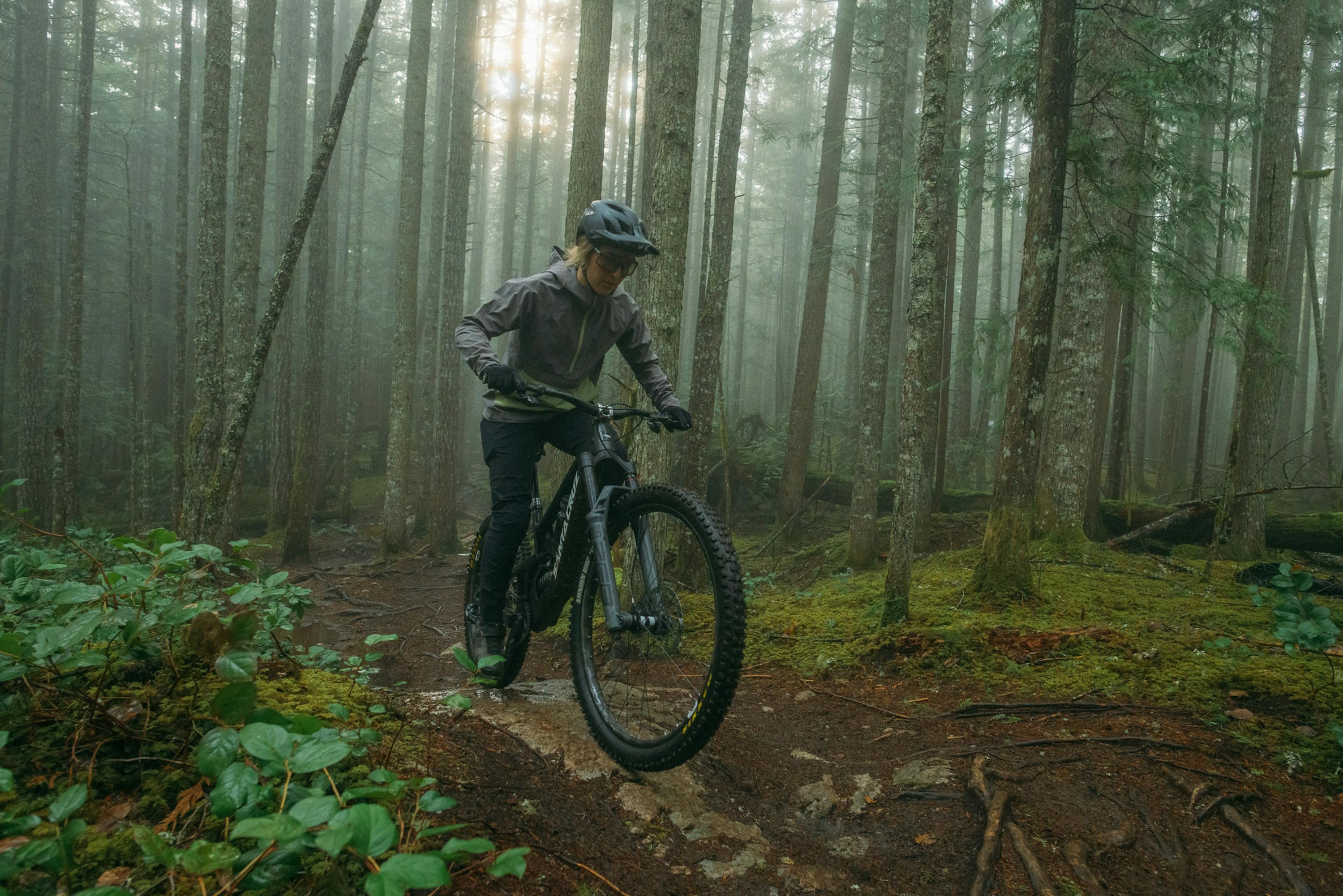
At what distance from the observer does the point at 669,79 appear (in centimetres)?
581

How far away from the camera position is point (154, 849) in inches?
60.8

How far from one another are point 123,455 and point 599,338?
23753 millimetres

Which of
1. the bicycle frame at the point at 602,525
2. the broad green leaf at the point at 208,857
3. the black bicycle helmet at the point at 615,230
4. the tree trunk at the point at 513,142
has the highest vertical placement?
the tree trunk at the point at 513,142

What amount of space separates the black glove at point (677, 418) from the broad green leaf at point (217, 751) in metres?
2.07

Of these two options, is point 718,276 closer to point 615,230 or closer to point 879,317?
point 879,317

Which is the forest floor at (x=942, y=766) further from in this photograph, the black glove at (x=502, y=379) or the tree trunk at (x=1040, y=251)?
the black glove at (x=502, y=379)

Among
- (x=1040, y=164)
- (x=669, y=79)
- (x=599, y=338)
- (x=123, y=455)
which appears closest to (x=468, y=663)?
(x=599, y=338)

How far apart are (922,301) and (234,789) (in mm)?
4944

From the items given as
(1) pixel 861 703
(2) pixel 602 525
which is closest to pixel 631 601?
(2) pixel 602 525

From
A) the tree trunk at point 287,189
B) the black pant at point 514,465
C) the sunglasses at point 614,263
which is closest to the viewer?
the sunglasses at point 614,263

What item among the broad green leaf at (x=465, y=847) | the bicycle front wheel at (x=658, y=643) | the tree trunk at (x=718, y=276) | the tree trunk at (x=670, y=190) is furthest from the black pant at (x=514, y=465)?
the tree trunk at (x=718, y=276)

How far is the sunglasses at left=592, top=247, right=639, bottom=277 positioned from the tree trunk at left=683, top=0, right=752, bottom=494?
4643 mm

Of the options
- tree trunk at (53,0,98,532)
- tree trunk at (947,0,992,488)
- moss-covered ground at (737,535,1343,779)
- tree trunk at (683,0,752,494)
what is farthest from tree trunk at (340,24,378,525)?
tree trunk at (947,0,992,488)

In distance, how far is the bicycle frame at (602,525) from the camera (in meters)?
3.09
